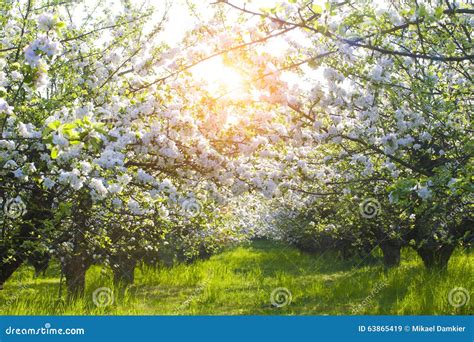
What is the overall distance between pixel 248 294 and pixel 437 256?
18.1 ft

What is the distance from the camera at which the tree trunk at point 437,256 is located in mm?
14509

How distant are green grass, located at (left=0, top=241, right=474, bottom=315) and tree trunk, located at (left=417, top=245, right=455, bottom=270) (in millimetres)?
416

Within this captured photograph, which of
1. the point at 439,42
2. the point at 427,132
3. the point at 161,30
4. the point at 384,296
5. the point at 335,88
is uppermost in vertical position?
the point at 161,30

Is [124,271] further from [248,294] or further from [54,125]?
[54,125]

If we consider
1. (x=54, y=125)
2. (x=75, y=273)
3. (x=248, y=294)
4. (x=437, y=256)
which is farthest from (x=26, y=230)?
(x=437, y=256)

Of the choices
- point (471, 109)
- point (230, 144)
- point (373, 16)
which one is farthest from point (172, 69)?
point (471, 109)

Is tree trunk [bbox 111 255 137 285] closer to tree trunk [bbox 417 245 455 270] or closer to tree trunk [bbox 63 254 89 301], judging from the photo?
tree trunk [bbox 63 254 89 301]

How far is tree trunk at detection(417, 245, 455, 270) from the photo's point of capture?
14.5m

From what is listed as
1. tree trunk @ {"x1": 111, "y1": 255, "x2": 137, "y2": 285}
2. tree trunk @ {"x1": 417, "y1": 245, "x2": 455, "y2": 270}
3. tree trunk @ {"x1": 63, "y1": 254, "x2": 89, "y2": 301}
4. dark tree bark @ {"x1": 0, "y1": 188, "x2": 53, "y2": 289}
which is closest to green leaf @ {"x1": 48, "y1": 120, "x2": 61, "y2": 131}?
dark tree bark @ {"x1": 0, "y1": 188, "x2": 53, "y2": 289}

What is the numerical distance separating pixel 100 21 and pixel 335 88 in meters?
5.19

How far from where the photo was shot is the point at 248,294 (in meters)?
15.2

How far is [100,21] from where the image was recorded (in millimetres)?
10211

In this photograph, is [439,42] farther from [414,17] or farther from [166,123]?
[166,123]

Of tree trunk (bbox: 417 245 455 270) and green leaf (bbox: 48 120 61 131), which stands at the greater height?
green leaf (bbox: 48 120 61 131)
